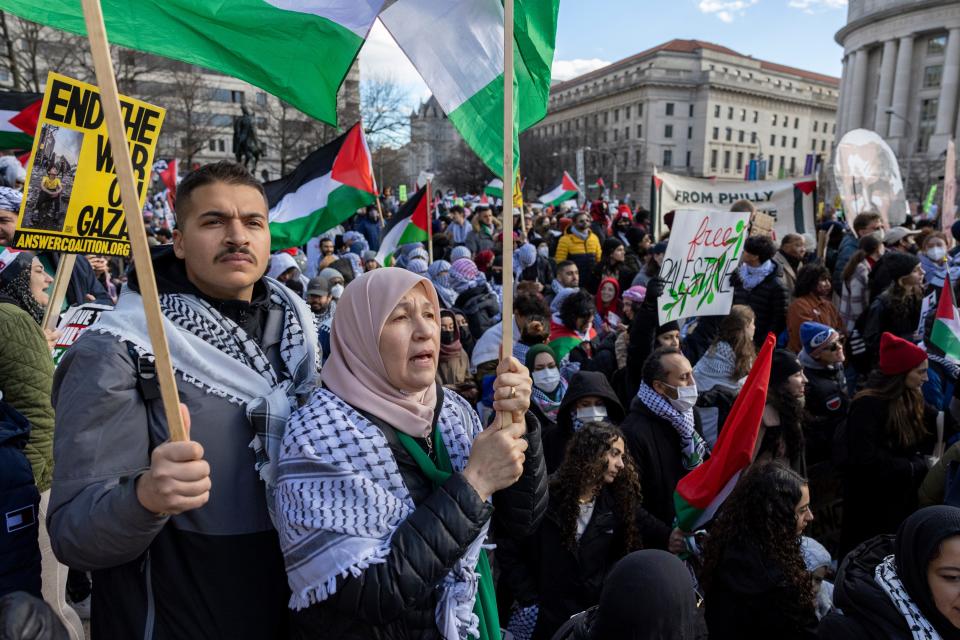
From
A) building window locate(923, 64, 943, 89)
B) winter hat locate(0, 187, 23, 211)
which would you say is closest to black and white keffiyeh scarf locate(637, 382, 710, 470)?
winter hat locate(0, 187, 23, 211)

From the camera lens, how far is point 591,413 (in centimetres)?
329

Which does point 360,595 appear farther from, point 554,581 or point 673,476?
point 673,476

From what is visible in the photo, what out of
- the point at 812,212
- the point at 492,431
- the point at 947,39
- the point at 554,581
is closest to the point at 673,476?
the point at 554,581

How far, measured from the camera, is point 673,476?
3.31 meters

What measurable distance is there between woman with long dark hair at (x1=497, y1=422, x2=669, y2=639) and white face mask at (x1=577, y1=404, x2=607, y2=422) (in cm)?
38

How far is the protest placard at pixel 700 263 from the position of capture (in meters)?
4.50

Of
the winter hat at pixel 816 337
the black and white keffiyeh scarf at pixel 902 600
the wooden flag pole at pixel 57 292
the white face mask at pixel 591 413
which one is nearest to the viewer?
the black and white keffiyeh scarf at pixel 902 600

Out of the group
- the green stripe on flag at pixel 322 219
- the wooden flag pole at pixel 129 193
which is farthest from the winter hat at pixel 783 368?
the green stripe on flag at pixel 322 219

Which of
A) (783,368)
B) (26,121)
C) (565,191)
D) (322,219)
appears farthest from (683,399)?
(565,191)

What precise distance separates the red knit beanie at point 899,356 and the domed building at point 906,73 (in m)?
59.7

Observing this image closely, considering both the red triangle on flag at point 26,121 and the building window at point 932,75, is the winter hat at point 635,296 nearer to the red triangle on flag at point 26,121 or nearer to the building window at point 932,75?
the red triangle on flag at point 26,121

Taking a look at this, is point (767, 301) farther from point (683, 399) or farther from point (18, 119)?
point (18, 119)

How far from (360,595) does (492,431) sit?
1.45 feet

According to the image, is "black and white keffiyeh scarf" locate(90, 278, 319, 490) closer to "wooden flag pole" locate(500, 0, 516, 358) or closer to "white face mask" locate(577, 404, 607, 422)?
"wooden flag pole" locate(500, 0, 516, 358)
